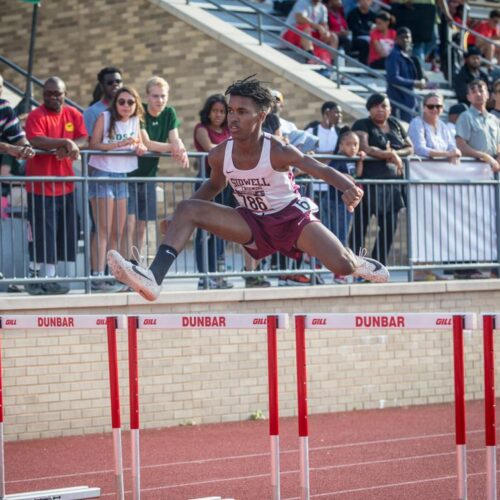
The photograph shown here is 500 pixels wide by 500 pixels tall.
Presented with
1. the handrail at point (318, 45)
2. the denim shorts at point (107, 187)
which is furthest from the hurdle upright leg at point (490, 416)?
the handrail at point (318, 45)

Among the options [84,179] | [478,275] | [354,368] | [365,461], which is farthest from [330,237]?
[478,275]

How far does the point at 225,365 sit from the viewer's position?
13.4m

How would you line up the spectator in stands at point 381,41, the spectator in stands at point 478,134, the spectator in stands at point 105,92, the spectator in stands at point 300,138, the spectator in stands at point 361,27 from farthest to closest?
the spectator in stands at point 361,27
the spectator in stands at point 381,41
the spectator in stands at point 478,134
the spectator in stands at point 300,138
the spectator in stands at point 105,92

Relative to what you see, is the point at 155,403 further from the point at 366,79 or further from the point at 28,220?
the point at 366,79

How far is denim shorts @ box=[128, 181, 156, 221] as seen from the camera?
12.5 metres

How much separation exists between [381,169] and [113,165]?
3.35m

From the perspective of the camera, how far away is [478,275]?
15.1m

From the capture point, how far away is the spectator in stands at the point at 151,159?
12.6m

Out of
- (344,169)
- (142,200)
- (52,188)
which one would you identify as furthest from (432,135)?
(52,188)

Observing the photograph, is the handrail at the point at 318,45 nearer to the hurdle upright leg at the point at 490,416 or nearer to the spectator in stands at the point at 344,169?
the spectator in stands at the point at 344,169

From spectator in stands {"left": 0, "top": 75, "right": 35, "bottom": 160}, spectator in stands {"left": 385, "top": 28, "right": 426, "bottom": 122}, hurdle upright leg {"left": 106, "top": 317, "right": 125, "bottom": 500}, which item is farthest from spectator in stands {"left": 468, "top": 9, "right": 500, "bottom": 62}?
hurdle upright leg {"left": 106, "top": 317, "right": 125, "bottom": 500}

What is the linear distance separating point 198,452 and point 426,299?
4254 mm

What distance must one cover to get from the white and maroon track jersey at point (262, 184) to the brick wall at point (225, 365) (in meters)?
3.74

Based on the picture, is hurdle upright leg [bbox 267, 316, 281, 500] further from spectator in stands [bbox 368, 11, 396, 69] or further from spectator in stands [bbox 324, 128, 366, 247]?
spectator in stands [bbox 368, 11, 396, 69]
